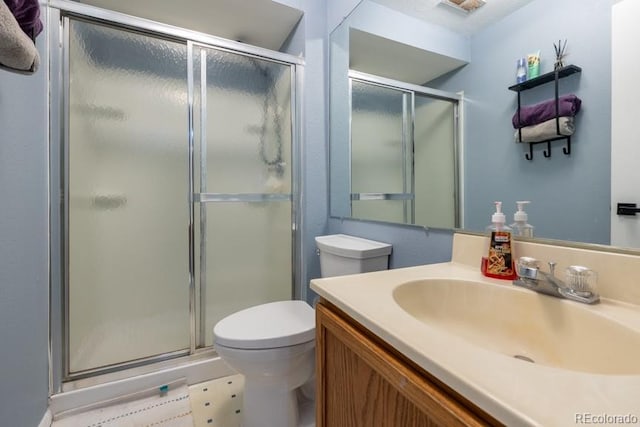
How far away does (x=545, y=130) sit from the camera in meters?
0.73

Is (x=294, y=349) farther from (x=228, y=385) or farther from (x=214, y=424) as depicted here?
(x=228, y=385)

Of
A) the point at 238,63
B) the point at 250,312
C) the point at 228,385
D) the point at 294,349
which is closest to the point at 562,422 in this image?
the point at 294,349

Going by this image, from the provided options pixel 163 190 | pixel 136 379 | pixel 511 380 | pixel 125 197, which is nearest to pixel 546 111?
pixel 511 380

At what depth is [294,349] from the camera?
999 millimetres

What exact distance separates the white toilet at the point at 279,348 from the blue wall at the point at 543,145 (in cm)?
50

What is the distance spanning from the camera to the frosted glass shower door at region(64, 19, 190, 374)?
4.31 feet

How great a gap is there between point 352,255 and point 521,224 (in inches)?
24.1

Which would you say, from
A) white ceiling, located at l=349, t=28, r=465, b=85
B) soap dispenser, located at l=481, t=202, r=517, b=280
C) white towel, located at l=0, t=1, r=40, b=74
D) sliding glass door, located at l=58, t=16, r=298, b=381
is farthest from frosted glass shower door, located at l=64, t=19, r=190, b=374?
soap dispenser, located at l=481, t=202, r=517, b=280

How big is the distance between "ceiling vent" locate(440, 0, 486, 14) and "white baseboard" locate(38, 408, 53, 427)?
7.14 feet

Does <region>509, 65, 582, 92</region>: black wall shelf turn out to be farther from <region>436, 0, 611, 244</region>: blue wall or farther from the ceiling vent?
the ceiling vent

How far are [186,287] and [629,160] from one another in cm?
174

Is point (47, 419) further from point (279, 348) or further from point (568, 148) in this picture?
point (568, 148)

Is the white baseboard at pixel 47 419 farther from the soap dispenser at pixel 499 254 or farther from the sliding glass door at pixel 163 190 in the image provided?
Result: the soap dispenser at pixel 499 254

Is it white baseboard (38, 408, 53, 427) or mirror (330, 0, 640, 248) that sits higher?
mirror (330, 0, 640, 248)
